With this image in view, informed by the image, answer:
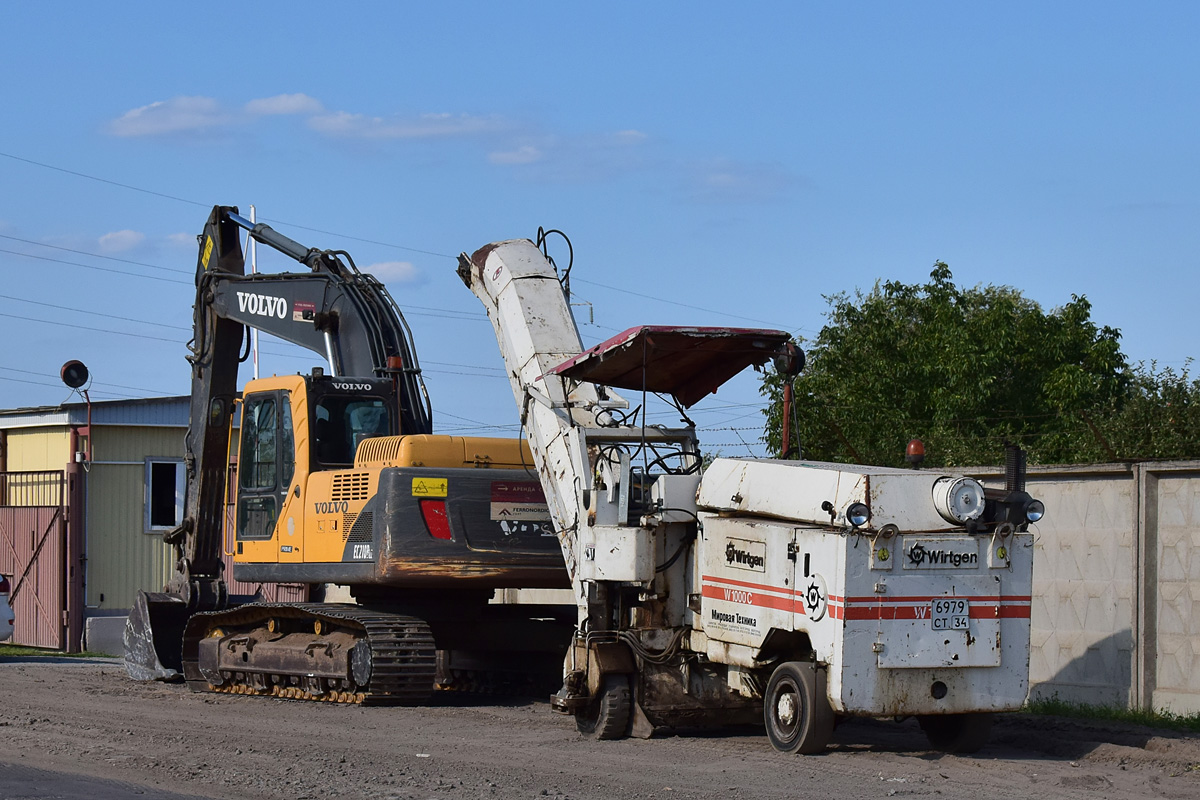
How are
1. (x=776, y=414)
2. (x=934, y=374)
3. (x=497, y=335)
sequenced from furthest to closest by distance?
(x=934, y=374)
(x=776, y=414)
(x=497, y=335)

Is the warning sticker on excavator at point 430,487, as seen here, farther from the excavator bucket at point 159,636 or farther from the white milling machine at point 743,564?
the excavator bucket at point 159,636

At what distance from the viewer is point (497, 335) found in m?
13.8

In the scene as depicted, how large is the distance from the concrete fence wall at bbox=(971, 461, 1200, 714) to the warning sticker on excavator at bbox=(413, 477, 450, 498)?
5.22 m

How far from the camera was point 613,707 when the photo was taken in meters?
11.5

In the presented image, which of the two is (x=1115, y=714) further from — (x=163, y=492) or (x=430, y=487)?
(x=163, y=492)

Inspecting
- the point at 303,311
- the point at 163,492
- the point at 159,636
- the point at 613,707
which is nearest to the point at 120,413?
the point at 163,492

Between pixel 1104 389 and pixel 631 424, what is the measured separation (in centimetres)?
2463

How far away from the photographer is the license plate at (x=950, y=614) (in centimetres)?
1010

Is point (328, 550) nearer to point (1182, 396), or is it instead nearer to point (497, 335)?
point (497, 335)

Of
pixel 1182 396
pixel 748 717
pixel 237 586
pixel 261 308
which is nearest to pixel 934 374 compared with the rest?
pixel 1182 396

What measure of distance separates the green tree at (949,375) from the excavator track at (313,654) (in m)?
15.3

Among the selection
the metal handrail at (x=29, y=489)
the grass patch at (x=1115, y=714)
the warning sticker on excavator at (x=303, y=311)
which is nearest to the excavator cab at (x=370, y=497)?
the warning sticker on excavator at (x=303, y=311)

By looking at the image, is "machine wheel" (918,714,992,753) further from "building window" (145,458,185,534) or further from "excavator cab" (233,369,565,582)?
"building window" (145,458,185,534)

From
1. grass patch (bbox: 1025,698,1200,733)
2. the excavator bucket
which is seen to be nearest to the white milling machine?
grass patch (bbox: 1025,698,1200,733)
